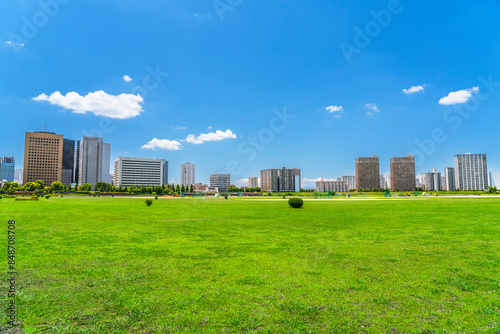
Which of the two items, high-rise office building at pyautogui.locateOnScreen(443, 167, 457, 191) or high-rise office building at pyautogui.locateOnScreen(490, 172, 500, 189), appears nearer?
high-rise office building at pyautogui.locateOnScreen(490, 172, 500, 189)

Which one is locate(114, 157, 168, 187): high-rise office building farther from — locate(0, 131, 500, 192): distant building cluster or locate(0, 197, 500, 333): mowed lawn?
locate(0, 197, 500, 333): mowed lawn

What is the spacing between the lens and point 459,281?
616 centimetres

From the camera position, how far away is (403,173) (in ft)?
497

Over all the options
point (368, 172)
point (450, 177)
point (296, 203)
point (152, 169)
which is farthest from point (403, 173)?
point (152, 169)

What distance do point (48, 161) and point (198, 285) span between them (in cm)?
21427

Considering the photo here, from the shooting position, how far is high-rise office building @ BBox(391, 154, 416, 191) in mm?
149625

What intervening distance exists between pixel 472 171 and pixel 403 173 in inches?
1732

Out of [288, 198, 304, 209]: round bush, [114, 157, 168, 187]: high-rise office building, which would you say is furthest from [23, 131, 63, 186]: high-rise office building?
[288, 198, 304, 209]: round bush

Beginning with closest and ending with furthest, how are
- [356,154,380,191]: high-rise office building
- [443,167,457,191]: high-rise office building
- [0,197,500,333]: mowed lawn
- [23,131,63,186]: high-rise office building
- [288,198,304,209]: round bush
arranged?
[0,197,500,333]: mowed lawn → [288,198,304,209]: round bush → [356,154,380,191]: high-rise office building → [23,131,63,186]: high-rise office building → [443,167,457,191]: high-rise office building

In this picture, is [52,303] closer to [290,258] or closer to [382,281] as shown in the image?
[290,258]

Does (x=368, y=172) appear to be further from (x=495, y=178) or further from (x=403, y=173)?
(x=495, y=178)

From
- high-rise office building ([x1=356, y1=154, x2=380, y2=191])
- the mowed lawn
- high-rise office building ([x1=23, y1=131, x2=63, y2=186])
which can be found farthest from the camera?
high-rise office building ([x1=23, y1=131, x2=63, y2=186])

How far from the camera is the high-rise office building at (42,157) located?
563 feet

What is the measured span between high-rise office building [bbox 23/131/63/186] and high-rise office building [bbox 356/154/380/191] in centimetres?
19179
